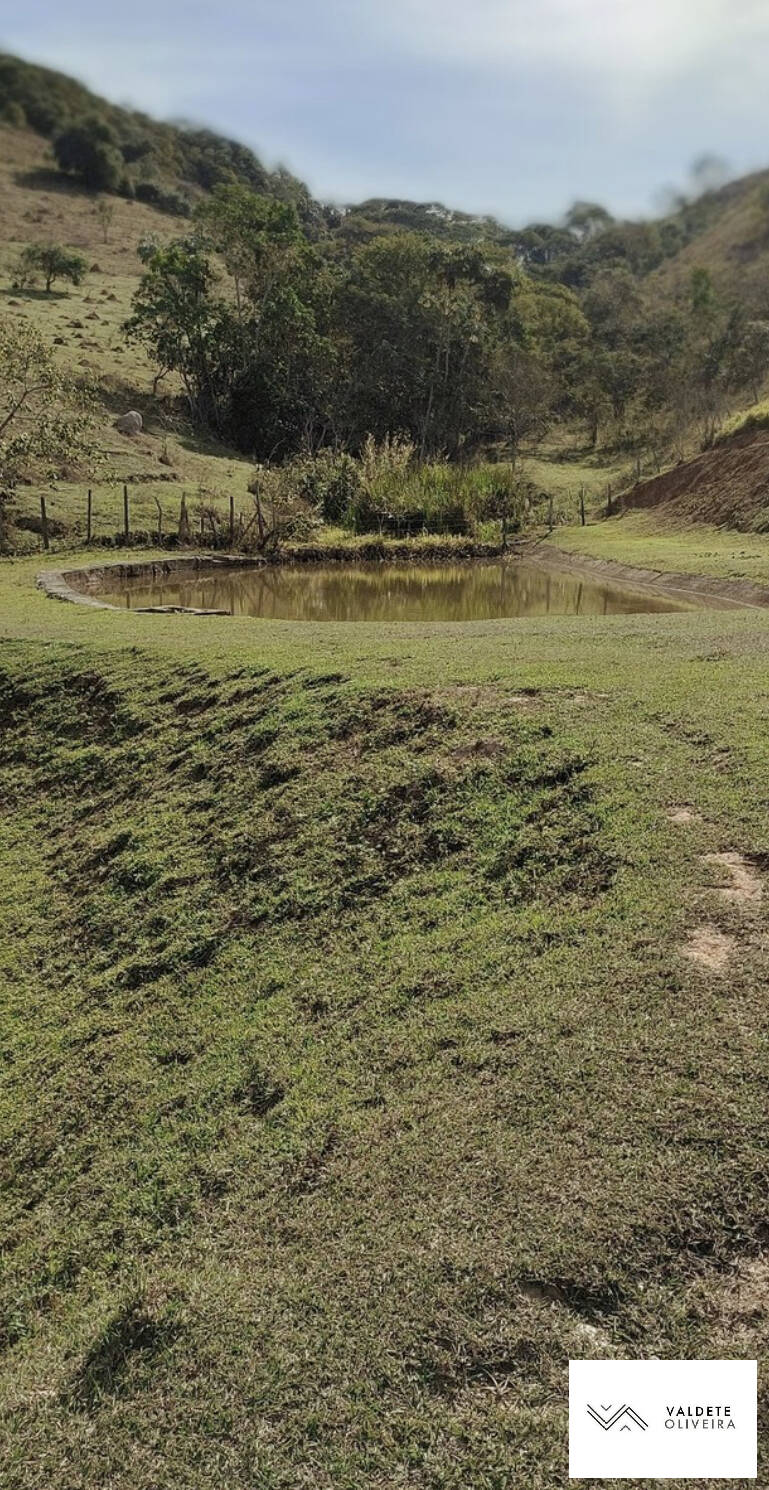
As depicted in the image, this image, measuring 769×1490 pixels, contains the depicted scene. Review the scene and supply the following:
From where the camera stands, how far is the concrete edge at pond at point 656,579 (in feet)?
47.5

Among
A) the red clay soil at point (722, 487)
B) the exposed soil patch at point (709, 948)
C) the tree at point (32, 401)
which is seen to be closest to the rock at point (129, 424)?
the tree at point (32, 401)

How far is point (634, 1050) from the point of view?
3084 millimetres

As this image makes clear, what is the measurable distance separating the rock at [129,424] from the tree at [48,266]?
15.7 m

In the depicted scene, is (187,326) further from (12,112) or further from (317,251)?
(12,112)

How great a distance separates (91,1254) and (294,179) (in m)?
95.5

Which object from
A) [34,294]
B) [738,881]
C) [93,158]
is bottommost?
[738,881]

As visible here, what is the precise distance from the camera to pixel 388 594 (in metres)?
16.3

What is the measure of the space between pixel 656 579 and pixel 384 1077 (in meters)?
15.2

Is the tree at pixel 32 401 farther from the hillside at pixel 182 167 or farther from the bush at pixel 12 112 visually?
the hillside at pixel 182 167

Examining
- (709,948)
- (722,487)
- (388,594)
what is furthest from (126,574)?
(709,948)

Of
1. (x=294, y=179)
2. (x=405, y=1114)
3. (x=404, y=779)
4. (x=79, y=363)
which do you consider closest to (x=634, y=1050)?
(x=405, y=1114)

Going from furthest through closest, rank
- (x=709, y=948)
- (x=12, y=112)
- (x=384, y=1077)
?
(x=12, y=112)
(x=709, y=948)
(x=384, y=1077)

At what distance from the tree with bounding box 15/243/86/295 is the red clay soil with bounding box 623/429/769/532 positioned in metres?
28.8

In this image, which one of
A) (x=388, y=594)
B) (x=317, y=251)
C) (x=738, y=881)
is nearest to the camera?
(x=738, y=881)
